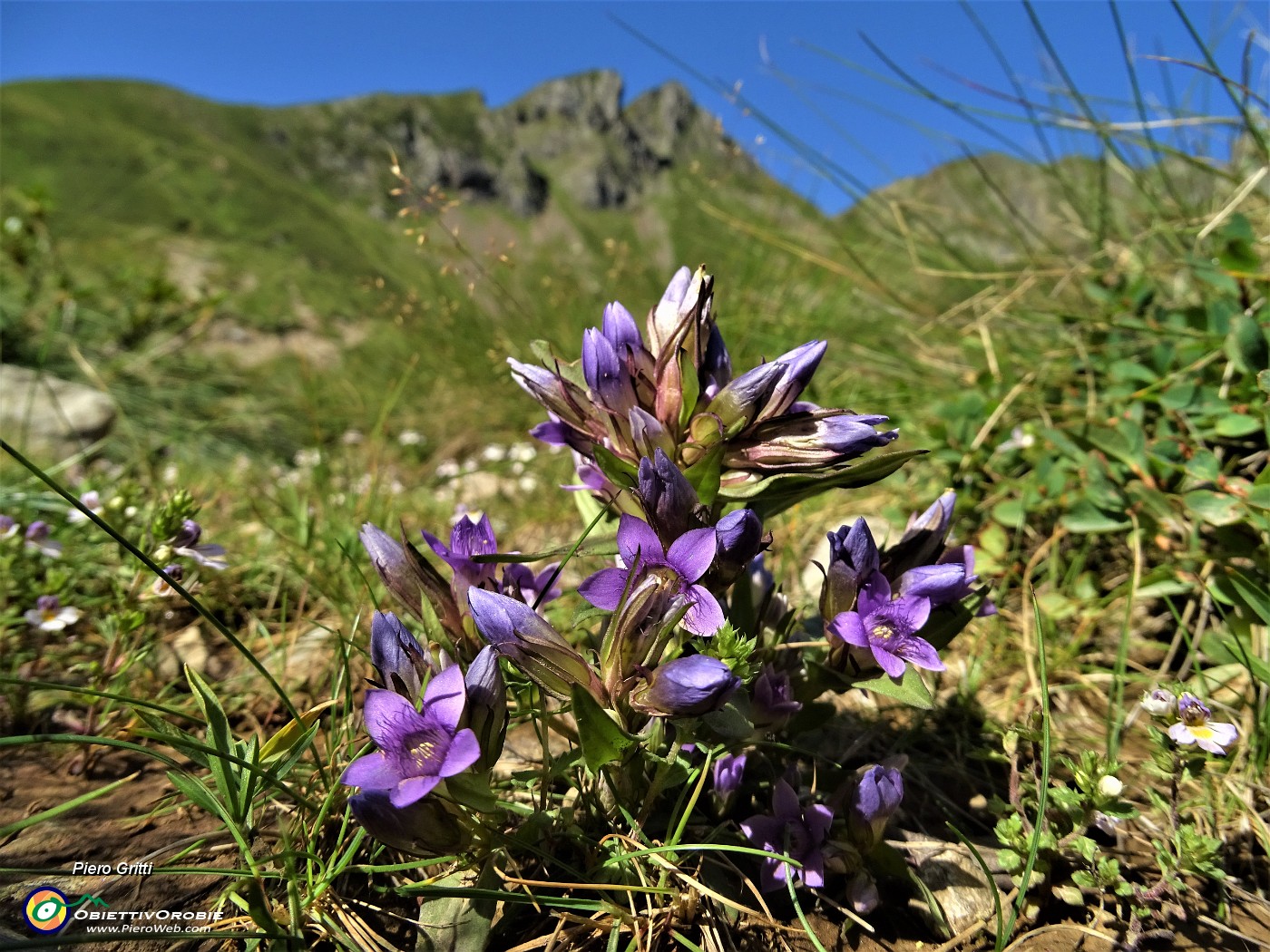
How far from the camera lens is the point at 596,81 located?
94.8 m

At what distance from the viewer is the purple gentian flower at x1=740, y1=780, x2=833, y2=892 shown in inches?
51.9

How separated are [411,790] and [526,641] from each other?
277mm

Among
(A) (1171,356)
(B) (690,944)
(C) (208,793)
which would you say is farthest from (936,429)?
(C) (208,793)

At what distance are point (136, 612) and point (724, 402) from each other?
159 centimetres

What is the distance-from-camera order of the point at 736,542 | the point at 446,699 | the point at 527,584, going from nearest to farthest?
the point at 446,699 → the point at 736,542 → the point at 527,584

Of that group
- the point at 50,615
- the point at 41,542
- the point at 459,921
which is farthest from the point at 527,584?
the point at 41,542

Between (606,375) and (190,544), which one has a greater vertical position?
(606,375)

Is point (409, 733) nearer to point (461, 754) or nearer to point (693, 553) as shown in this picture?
point (461, 754)

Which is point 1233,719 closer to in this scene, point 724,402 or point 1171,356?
point 1171,356

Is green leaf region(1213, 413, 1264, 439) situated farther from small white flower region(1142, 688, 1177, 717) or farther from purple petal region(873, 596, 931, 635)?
Answer: purple petal region(873, 596, 931, 635)

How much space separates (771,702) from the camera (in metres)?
1.40

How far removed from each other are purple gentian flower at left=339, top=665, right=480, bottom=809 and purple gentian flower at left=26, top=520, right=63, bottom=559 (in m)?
1.69

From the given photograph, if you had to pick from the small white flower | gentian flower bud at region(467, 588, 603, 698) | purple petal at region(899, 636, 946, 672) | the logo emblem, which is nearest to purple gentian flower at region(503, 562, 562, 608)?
gentian flower bud at region(467, 588, 603, 698)

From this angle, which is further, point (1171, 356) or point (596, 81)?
point (596, 81)
